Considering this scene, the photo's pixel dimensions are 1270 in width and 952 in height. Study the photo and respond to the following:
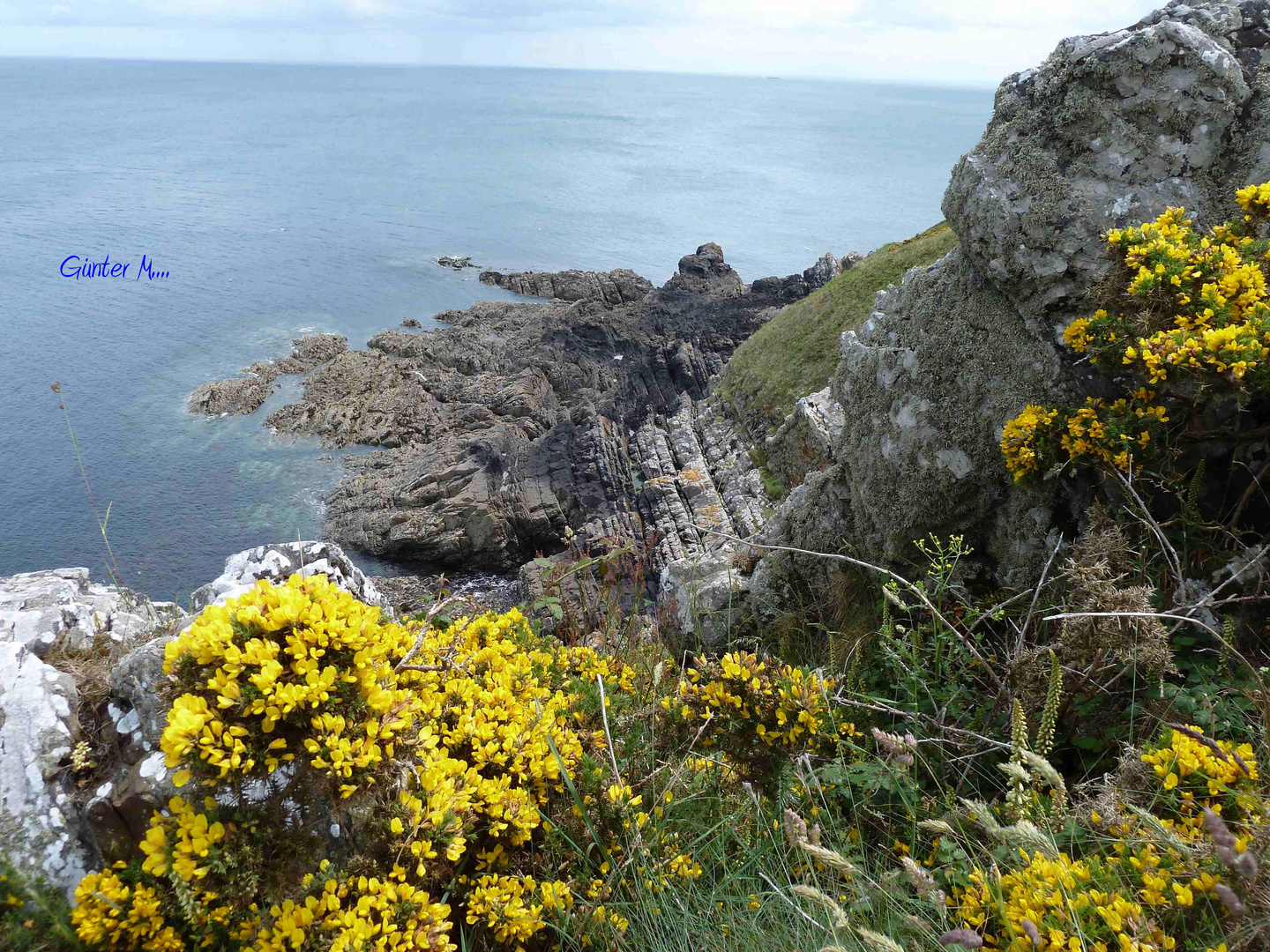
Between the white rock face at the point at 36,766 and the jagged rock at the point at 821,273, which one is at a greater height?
the jagged rock at the point at 821,273

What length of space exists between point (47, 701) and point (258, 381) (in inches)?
1338

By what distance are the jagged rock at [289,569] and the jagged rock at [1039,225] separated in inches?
Result: 175

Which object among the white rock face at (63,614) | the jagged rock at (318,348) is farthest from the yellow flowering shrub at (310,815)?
the jagged rock at (318,348)

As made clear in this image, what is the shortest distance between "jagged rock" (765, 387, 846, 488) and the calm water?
9181 millimetres

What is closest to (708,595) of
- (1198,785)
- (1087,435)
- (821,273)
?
(1087,435)

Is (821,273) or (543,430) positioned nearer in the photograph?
(543,430)

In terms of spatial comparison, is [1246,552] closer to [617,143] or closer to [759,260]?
[759,260]

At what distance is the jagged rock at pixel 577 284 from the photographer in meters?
45.0

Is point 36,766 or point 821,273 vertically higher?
point 821,273

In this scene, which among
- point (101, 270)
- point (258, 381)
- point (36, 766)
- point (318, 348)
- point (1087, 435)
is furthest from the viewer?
point (101, 270)

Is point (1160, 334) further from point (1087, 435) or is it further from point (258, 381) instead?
point (258, 381)

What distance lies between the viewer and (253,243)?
55062mm

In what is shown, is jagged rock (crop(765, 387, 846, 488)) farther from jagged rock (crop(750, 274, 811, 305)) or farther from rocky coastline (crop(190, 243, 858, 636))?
jagged rock (crop(750, 274, 811, 305))

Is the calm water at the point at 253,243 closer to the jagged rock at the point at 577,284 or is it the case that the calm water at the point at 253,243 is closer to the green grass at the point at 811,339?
the jagged rock at the point at 577,284
